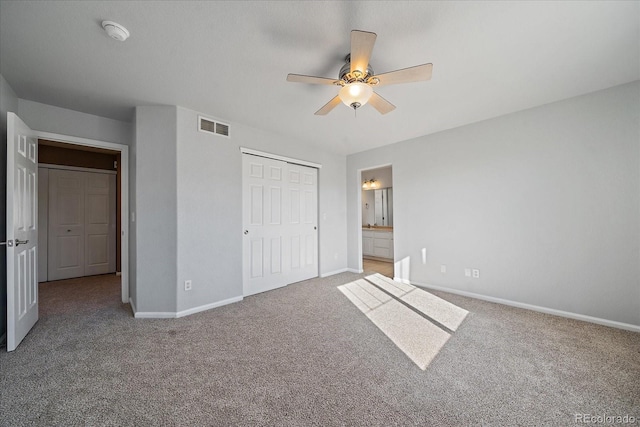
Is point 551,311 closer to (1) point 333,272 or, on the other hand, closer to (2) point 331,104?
(1) point 333,272

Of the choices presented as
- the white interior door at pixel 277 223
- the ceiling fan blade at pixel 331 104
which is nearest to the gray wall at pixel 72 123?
the white interior door at pixel 277 223

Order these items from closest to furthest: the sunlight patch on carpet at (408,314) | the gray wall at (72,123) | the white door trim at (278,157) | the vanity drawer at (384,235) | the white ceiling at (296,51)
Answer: the white ceiling at (296,51)
the sunlight patch on carpet at (408,314)
the gray wall at (72,123)
the white door trim at (278,157)
the vanity drawer at (384,235)

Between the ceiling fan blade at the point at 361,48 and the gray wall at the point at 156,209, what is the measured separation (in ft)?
7.57

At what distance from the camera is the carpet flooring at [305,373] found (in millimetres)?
1462

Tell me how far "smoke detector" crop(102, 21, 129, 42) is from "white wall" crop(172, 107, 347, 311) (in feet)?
3.99

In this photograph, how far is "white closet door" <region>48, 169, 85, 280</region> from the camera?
14.8ft

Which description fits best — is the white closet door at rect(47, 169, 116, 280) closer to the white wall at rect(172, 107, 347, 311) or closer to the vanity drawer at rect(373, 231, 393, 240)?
the white wall at rect(172, 107, 347, 311)

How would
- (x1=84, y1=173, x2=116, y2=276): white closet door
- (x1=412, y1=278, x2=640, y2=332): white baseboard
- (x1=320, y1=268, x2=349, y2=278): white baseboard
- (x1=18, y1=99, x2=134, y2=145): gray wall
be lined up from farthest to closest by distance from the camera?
(x1=84, y1=173, x2=116, y2=276): white closet door, (x1=320, y1=268, x2=349, y2=278): white baseboard, (x1=18, y1=99, x2=134, y2=145): gray wall, (x1=412, y1=278, x2=640, y2=332): white baseboard

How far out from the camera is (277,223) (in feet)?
13.4

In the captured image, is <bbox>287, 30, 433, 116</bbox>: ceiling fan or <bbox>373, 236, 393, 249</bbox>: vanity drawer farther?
<bbox>373, 236, 393, 249</bbox>: vanity drawer

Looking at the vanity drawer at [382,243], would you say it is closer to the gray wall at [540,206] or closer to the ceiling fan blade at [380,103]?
the gray wall at [540,206]

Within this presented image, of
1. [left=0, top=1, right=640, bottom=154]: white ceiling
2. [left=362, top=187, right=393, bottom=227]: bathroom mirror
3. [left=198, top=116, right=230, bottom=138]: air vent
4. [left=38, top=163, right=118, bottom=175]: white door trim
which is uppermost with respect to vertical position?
[left=0, top=1, right=640, bottom=154]: white ceiling

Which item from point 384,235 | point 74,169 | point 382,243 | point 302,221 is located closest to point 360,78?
point 302,221

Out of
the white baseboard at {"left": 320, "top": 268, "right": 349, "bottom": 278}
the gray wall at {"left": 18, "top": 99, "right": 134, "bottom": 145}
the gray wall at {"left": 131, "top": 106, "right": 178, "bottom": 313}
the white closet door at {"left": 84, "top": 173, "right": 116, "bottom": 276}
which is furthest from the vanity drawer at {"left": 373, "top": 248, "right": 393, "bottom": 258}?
the white closet door at {"left": 84, "top": 173, "right": 116, "bottom": 276}
